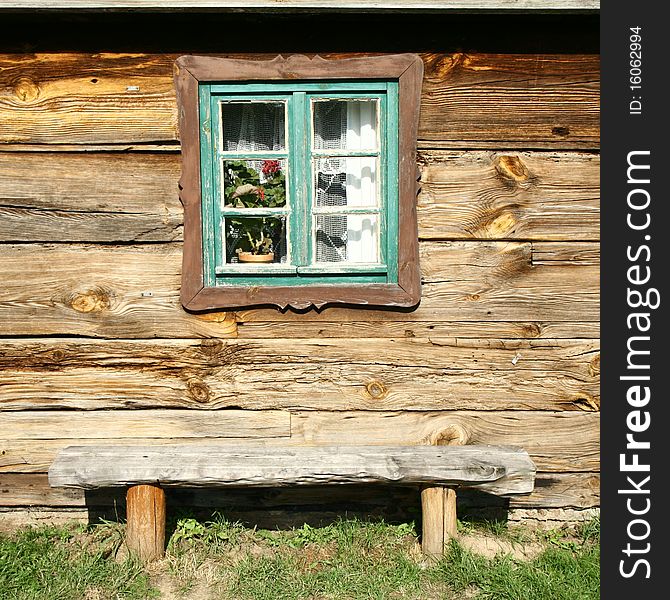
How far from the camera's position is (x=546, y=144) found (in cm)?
359

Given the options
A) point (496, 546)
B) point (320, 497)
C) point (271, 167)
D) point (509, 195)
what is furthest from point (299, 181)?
point (496, 546)

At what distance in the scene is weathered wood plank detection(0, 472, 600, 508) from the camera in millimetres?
3846

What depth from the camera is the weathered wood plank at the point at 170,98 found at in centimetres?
349

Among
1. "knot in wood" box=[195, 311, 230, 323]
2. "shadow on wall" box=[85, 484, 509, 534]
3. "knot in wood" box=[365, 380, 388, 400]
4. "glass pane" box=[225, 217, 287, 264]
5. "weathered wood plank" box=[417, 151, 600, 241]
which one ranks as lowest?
"shadow on wall" box=[85, 484, 509, 534]

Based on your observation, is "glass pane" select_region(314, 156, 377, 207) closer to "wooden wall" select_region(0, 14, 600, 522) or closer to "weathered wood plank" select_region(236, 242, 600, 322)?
"wooden wall" select_region(0, 14, 600, 522)

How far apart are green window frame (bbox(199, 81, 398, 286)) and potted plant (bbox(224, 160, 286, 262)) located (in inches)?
2.2

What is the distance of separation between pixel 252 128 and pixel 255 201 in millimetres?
375

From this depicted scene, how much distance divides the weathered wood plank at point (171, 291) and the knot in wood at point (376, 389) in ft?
1.16

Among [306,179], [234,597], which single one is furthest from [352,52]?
[234,597]

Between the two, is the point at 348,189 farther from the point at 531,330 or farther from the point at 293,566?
the point at 293,566

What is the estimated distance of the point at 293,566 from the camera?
11.5 ft

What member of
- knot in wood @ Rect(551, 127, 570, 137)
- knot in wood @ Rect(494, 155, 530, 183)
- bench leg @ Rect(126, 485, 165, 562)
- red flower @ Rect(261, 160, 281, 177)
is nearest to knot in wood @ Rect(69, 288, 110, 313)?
bench leg @ Rect(126, 485, 165, 562)

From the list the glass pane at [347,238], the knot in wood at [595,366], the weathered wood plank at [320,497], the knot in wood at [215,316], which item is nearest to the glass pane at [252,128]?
the glass pane at [347,238]

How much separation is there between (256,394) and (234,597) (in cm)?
100
